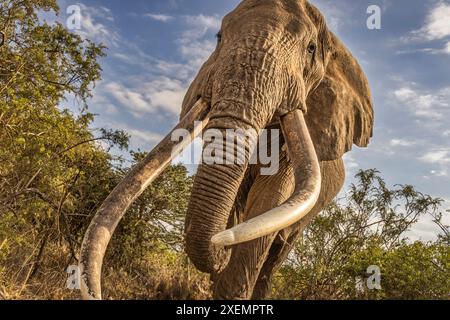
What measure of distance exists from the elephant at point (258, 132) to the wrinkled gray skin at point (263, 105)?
11 millimetres

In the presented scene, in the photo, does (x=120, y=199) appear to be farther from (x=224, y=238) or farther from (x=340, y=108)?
(x=340, y=108)

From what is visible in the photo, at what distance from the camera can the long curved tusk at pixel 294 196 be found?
3.43m

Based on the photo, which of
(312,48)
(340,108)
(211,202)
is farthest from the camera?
(340,108)

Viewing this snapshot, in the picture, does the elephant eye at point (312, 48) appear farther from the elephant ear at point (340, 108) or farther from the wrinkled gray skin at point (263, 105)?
the elephant ear at point (340, 108)

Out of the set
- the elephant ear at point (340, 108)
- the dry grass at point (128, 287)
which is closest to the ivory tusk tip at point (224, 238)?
the dry grass at point (128, 287)

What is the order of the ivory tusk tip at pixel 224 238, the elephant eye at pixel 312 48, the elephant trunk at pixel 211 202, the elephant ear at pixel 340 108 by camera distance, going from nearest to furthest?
the ivory tusk tip at pixel 224 238 < the elephant trunk at pixel 211 202 < the elephant eye at pixel 312 48 < the elephant ear at pixel 340 108

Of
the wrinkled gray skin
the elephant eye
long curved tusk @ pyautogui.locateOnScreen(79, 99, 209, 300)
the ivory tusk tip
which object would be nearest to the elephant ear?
the wrinkled gray skin

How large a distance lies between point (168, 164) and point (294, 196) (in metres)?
1.15

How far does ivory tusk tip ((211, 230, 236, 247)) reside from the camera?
3.31m

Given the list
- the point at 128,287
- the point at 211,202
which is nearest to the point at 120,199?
the point at 211,202

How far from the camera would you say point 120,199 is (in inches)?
162

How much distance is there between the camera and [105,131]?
27.9ft

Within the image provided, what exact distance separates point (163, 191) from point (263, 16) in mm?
4871
